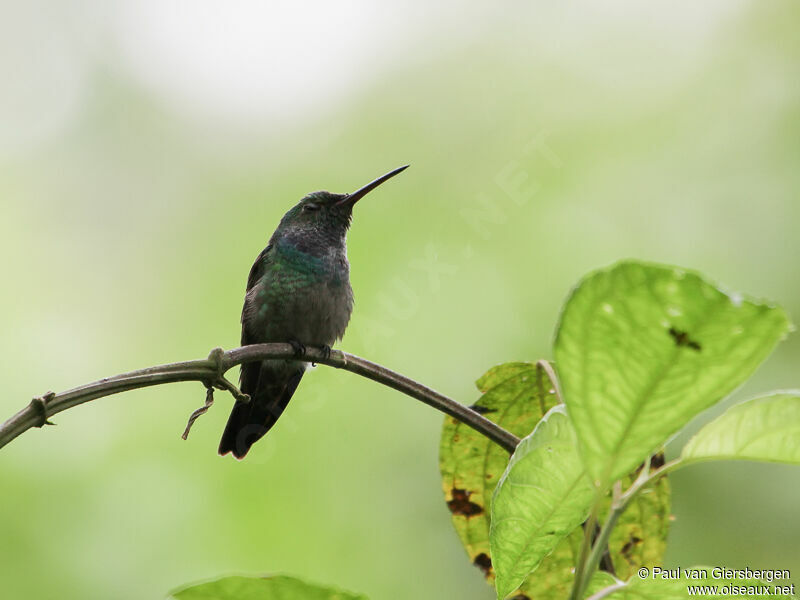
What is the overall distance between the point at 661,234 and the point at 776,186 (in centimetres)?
101

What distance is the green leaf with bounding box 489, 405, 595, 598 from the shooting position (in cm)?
102

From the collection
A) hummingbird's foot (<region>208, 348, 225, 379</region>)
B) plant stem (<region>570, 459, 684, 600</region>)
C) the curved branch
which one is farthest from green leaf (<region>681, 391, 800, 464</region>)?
hummingbird's foot (<region>208, 348, 225, 379</region>)

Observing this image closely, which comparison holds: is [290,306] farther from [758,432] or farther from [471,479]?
[758,432]

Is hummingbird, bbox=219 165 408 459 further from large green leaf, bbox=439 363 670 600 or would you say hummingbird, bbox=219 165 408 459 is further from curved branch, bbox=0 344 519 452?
curved branch, bbox=0 344 519 452

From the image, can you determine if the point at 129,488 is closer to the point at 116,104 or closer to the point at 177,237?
the point at 177,237

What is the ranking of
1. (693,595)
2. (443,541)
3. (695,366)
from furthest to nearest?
(443,541)
(693,595)
(695,366)

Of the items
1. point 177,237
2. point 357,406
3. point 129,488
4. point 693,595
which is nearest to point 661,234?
point 357,406

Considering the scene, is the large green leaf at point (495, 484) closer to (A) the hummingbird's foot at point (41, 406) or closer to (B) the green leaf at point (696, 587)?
(B) the green leaf at point (696, 587)

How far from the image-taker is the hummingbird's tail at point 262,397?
3404 mm

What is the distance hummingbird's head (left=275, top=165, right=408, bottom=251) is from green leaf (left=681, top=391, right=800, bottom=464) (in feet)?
10.2

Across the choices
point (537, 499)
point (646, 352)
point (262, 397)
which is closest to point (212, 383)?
point (537, 499)

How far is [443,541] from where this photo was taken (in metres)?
4.98

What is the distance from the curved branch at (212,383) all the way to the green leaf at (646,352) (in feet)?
1.13

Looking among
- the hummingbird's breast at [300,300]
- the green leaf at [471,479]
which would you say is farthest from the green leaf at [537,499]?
the hummingbird's breast at [300,300]
